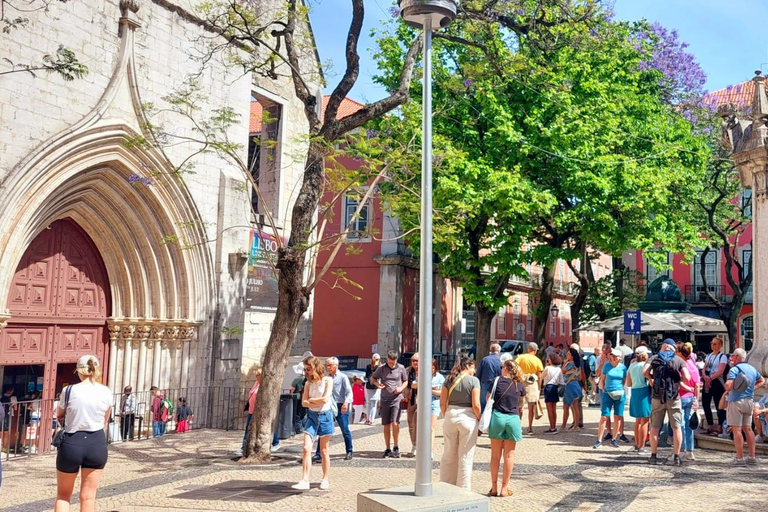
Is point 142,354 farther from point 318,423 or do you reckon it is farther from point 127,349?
point 318,423

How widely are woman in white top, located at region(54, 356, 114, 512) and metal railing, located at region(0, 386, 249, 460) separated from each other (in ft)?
17.3

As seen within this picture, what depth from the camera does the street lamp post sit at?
6539 millimetres

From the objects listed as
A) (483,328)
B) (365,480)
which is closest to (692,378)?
(365,480)

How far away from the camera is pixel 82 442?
7105 mm

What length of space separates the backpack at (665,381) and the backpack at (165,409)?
9080 mm

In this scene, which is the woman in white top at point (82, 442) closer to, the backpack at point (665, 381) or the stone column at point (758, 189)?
the backpack at point (665, 381)

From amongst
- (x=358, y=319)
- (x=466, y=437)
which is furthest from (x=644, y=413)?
(x=358, y=319)

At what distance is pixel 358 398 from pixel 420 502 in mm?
12022

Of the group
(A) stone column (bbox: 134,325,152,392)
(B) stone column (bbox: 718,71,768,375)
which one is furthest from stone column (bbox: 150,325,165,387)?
(B) stone column (bbox: 718,71,768,375)

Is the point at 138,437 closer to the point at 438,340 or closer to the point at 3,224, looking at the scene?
the point at 3,224

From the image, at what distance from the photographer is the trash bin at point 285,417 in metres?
14.3

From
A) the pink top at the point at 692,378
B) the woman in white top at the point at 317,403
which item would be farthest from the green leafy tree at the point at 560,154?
the woman in white top at the point at 317,403

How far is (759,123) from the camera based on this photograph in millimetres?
12805

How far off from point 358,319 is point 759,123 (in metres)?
20.4
